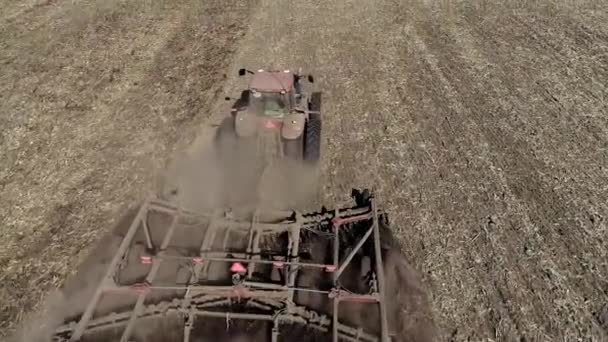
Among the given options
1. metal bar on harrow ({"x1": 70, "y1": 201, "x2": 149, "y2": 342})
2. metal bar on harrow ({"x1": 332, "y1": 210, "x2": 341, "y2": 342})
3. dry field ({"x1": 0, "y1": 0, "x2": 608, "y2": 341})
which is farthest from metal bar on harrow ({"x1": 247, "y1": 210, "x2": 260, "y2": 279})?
dry field ({"x1": 0, "y1": 0, "x2": 608, "y2": 341})

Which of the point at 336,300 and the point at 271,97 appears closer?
the point at 336,300

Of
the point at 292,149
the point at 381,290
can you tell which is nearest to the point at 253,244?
the point at 292,149

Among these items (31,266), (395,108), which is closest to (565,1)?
(395,108)

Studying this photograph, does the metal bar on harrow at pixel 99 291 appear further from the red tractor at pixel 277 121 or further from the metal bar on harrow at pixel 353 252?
the metal bar on harrow at pixel 353 252

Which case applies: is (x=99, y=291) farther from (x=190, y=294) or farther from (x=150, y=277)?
(x=190, y=294)

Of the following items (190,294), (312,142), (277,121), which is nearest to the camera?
(190,294)

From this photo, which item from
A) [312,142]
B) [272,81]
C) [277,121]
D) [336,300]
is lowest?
[336,300]

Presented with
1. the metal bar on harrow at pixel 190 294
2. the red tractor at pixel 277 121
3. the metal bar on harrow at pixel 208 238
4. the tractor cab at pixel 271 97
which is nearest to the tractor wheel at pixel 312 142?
the red tractor at pixel 277 121
